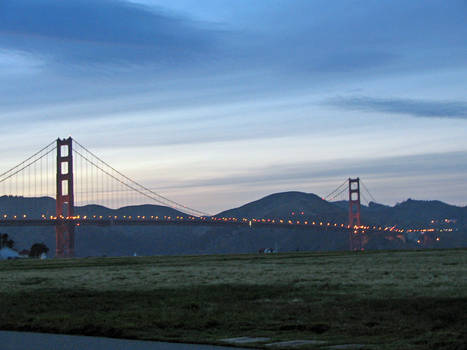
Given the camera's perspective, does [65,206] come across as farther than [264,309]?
Yes

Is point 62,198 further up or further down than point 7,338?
further up

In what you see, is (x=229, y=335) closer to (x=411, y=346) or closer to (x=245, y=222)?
(x=411, y=346)

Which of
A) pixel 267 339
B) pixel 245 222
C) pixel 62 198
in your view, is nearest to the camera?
pixel 267 339

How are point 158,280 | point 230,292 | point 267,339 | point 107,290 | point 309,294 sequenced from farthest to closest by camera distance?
point 158,280 → point 107,290 → point 230,292 → point 309,294 → point 267,339

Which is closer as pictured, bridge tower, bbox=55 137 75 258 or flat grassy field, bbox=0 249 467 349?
flat grassy field, bbox=0 249 467 349

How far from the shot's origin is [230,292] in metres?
19.3

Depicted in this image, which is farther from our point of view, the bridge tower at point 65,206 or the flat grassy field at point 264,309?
the bridge tower at point 65,206

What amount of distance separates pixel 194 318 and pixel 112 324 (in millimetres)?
1536

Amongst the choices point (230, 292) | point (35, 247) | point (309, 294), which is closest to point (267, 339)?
point (309, 294)

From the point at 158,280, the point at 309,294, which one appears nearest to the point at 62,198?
the point at 158,280

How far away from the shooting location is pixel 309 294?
1802 cm

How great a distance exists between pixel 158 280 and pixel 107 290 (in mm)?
3873

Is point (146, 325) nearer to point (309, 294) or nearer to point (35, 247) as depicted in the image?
point (309, 294)

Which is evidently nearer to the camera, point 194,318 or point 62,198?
point 194,318
